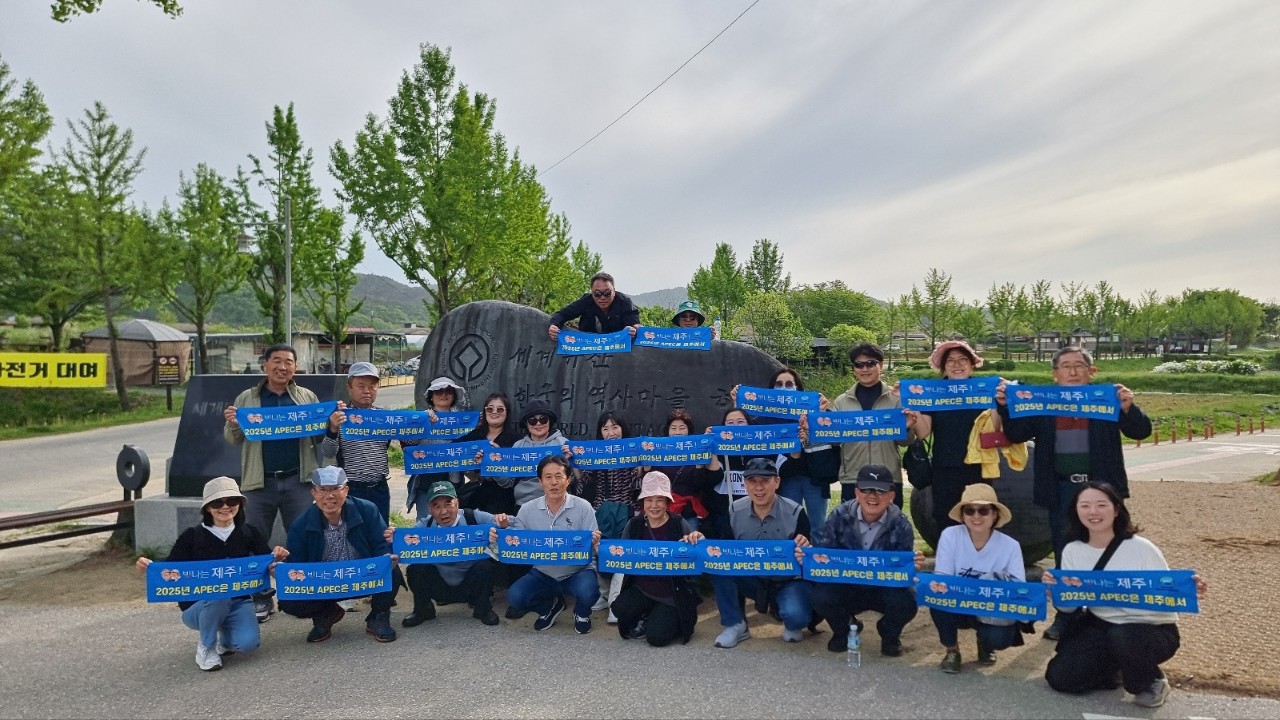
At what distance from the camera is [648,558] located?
4.92 meters

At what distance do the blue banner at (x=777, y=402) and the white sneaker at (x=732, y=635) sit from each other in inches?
65.0

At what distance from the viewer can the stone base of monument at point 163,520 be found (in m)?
7.14

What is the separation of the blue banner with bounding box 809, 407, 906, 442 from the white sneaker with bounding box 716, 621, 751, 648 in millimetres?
1476

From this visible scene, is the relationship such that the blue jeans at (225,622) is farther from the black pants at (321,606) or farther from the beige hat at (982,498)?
the beige hat at (982,498)

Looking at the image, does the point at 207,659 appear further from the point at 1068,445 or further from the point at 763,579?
the point at 1068,445

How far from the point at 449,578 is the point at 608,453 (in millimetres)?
1516

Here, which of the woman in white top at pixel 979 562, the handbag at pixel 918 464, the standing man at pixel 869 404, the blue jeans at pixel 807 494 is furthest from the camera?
the blue jeans at pixel 807 494

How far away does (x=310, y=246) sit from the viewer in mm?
26219

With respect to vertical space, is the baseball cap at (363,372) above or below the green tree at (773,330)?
below

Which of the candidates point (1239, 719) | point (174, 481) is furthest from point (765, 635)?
point (174, 481)

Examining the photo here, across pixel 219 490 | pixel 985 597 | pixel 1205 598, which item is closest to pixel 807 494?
pixel 985 597

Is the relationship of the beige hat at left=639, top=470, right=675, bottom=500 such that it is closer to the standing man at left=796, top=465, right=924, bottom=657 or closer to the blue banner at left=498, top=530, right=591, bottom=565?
the blue banner at left=498, top=530, right=591, bottom=565

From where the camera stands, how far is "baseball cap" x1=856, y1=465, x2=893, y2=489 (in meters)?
4.58

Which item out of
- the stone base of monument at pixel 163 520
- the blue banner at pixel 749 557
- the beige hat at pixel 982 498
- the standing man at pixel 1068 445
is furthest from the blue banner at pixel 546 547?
the stone base of monument at pixel 163 520
